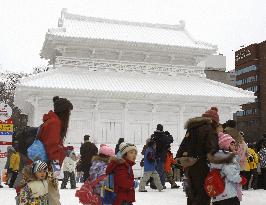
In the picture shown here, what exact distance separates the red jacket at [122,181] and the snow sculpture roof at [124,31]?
1802cm

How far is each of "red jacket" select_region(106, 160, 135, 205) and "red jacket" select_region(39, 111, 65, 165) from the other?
907 millimetres

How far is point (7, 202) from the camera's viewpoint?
9820mm

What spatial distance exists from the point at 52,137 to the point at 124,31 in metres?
23.3

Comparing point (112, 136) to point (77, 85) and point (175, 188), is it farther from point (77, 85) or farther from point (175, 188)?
point (175, 188)

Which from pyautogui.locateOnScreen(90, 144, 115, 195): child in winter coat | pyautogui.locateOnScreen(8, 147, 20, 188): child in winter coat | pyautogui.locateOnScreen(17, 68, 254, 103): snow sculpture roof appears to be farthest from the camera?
pyautogui.locateOnScreen(17, 68, 254, 103): snow sculpture roof

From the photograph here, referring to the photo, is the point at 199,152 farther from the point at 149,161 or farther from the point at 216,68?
the point at 216,68

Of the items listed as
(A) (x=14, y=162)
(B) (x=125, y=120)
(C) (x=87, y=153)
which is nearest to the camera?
(C) (x=87, y=153)

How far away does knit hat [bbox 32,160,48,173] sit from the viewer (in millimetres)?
5168

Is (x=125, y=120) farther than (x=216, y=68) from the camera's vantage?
No

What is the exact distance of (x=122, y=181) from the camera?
226 inches

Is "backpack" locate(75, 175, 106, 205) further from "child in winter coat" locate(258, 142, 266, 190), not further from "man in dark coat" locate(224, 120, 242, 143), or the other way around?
"child in winter coat" locate(258, 142, 266, 190)

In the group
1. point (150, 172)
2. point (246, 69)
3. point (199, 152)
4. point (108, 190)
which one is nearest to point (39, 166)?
point (108, 190)

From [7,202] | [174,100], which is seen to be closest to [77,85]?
[174,100]

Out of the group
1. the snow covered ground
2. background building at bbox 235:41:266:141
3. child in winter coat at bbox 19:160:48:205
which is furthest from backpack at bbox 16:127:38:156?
background building at bbox 235:41:266:141
